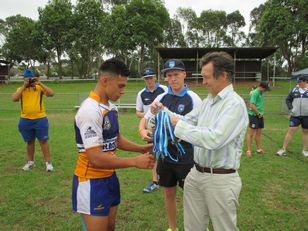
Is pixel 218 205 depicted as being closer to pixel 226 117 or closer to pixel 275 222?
pixel 226 117

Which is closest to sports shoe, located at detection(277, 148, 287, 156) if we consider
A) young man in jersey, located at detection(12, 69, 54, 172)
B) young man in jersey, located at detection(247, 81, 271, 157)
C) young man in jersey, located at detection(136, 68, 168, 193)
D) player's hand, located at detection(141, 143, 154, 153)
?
young man in jersey, located at detection(247, 81, 271, 157)

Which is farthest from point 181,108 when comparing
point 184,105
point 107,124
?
point 107,124

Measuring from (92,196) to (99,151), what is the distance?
455mm

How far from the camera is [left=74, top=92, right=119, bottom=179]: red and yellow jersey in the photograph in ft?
8.14

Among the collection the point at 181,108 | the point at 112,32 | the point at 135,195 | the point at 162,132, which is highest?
the point at 112,32

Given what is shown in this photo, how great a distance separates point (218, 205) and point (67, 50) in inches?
2105

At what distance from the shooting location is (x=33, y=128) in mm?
6781

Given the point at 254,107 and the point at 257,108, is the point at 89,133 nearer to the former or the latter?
the point at 254,107

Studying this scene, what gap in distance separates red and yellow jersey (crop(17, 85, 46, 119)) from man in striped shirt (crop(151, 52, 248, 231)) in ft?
15.7

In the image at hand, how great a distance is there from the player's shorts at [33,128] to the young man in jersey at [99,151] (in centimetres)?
441

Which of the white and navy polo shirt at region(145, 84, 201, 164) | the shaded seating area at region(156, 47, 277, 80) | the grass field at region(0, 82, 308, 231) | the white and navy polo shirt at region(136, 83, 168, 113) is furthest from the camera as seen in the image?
the shaded seating area at region(156, 47, 277, 80)

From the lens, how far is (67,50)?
2073 inches

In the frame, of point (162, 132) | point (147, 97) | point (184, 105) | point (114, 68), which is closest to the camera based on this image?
point (114, 68)

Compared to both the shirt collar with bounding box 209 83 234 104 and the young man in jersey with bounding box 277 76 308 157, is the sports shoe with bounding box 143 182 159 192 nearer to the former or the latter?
the shirt collar with bounding box 209 83 234 104
